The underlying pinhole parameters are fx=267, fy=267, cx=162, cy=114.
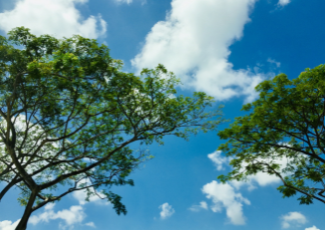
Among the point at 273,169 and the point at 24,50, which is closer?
the point at 24,50

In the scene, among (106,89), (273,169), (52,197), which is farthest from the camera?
(273,169)

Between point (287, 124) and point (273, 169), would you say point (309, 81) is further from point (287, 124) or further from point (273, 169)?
point (273, 169)

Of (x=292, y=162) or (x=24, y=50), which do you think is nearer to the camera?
(x=24, y=50)

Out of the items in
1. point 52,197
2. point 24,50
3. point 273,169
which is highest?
point 24,50

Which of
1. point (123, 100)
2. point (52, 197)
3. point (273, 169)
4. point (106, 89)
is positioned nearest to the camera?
point (106, 89)

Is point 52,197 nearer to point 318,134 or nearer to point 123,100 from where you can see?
point 123,100

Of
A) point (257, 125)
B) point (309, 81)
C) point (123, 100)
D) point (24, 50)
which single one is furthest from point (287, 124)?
point (24, 50)

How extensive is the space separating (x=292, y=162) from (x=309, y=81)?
14.0ft

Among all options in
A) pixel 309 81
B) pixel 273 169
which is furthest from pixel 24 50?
A: pixel 273 169

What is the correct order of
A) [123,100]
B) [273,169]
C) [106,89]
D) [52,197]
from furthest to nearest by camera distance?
[273,169] < [52,197] < [123,100] < [106,89]

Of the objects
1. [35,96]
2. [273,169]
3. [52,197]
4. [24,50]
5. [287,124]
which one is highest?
[24,50]

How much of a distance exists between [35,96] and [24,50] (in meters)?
1.77

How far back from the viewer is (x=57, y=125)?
10.9 m

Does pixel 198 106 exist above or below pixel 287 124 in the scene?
above
